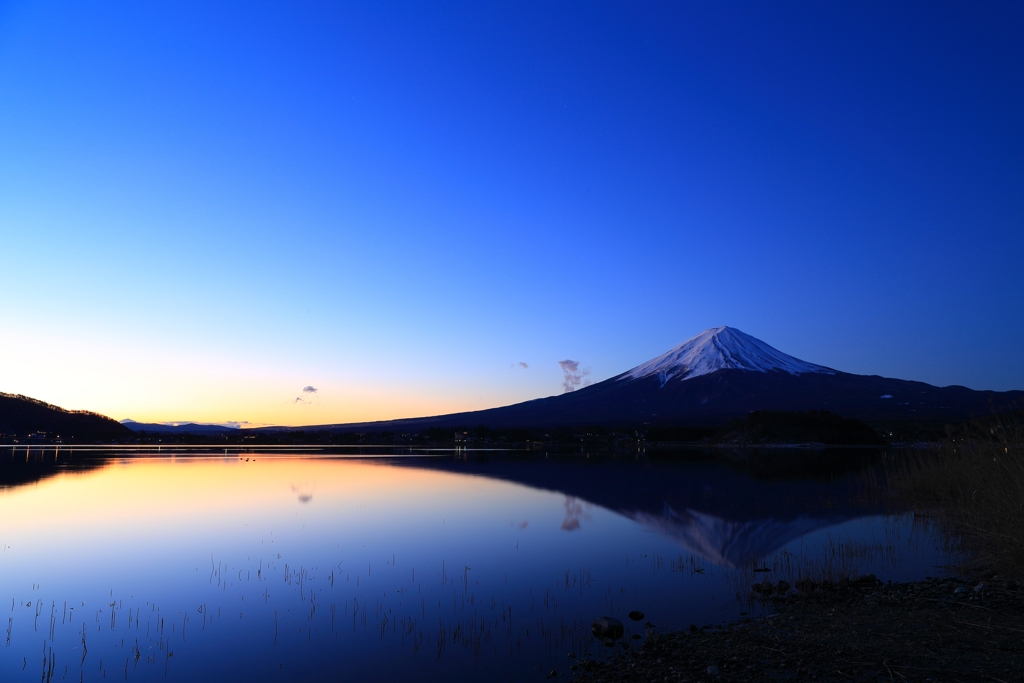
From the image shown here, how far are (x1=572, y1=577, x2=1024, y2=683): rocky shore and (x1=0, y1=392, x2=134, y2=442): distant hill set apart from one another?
497ft

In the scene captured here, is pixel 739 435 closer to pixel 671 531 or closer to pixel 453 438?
pixel 453 438

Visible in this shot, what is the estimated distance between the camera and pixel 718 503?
24.5 meters

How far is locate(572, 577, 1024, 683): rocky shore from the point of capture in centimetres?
669

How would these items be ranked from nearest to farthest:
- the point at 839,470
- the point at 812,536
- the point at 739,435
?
1. the point at 812,536
2. the point at 839,470
3. the point at 739,435

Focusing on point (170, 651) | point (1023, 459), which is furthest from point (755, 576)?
point (170, 651)

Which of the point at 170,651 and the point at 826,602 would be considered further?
the point at 826,602

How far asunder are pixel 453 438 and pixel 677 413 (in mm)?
67949

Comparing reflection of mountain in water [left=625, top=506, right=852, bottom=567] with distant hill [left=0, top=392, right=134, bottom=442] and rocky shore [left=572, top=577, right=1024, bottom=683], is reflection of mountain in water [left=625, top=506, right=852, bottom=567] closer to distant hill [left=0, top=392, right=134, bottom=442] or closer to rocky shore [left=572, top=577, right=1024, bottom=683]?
rocky shore [left=572, top=577, right=1024, bottom=683]

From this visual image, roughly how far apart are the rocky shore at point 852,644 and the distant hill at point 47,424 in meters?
152

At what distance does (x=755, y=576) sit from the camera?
12344 mm

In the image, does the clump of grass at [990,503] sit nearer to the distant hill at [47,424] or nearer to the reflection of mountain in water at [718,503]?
the reflection of mountain in water at [718,503]

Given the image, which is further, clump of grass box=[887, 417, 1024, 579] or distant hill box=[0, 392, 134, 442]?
distant hill box=[0, 392, 134, 442]

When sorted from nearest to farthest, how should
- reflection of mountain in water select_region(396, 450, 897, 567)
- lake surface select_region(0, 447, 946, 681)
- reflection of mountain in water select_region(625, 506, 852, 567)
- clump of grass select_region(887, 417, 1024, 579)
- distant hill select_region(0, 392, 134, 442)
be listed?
lake surface select_region(0, 447, 946, 681) → clump of grass select_region(887, 417, 1024, 579) → reflection of mountain in water select_region(625, 506, 852, 567) → reflection of mountain in water select_region(396, 450, 897, 567) → distant hill select_region(0, 392, 134, 442)

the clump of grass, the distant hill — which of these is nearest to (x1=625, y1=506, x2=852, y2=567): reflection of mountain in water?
the clump of grass
